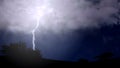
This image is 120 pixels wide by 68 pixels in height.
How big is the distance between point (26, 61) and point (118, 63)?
854 centimetres

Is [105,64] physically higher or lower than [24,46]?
lower

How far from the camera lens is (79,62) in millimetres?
21359

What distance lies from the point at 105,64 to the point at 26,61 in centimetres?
720

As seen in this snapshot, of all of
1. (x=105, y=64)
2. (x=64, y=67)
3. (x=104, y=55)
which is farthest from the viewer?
(x=104, y=55)

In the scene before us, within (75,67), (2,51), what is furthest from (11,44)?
(75,67)

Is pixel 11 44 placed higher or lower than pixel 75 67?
higher

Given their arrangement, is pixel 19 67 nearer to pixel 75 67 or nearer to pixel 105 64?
pixel 75 67

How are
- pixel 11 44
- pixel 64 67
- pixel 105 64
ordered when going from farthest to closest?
pixel 105 64
pixel 64 67
pixel 11 44

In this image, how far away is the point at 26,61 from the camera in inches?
723

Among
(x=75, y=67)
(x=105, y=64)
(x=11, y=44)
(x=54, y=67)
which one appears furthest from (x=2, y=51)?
(x=105, y=64)

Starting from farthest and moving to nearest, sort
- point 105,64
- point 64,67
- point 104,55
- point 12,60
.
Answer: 1. point 104,55
2. point 105,64
3. point 64,67
4. point 12,60

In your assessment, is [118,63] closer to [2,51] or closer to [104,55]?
[104,55]

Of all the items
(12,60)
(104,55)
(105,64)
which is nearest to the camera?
(12,60)

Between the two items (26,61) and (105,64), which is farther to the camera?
(105,64)
